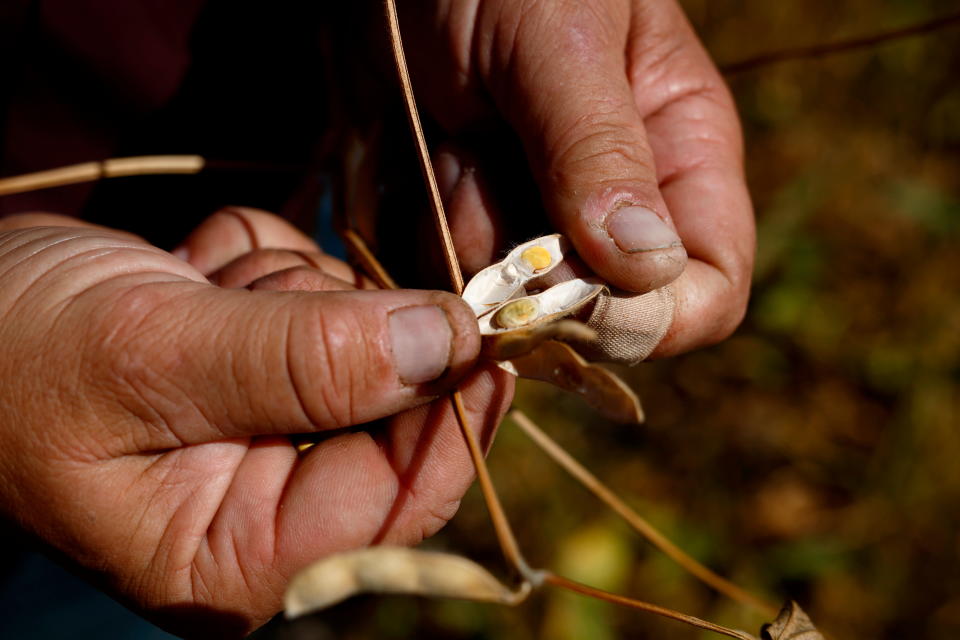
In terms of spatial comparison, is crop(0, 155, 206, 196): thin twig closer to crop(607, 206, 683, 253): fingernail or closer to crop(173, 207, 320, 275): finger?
crop(173, 207, 320, 275): finger

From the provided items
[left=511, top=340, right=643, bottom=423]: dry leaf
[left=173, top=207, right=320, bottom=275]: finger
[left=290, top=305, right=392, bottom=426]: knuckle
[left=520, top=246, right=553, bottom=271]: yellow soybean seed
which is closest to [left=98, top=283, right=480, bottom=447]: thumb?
[left=290, top=305, right=392, bottom=426]: knuckle

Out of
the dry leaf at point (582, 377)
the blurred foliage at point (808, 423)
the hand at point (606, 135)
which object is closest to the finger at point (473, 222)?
the hand at point (606, 135)

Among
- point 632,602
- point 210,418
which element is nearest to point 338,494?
point 210,418

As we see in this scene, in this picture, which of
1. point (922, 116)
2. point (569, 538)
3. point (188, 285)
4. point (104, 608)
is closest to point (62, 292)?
point (188, 285)

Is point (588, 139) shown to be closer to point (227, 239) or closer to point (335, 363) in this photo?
point (335, 363)

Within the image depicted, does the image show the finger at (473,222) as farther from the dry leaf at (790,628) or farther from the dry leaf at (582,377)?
the dry leaf at (790,628)

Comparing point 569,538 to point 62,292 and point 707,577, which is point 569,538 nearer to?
point 707,577

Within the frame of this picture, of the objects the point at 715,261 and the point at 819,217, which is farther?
the point at 819,217
